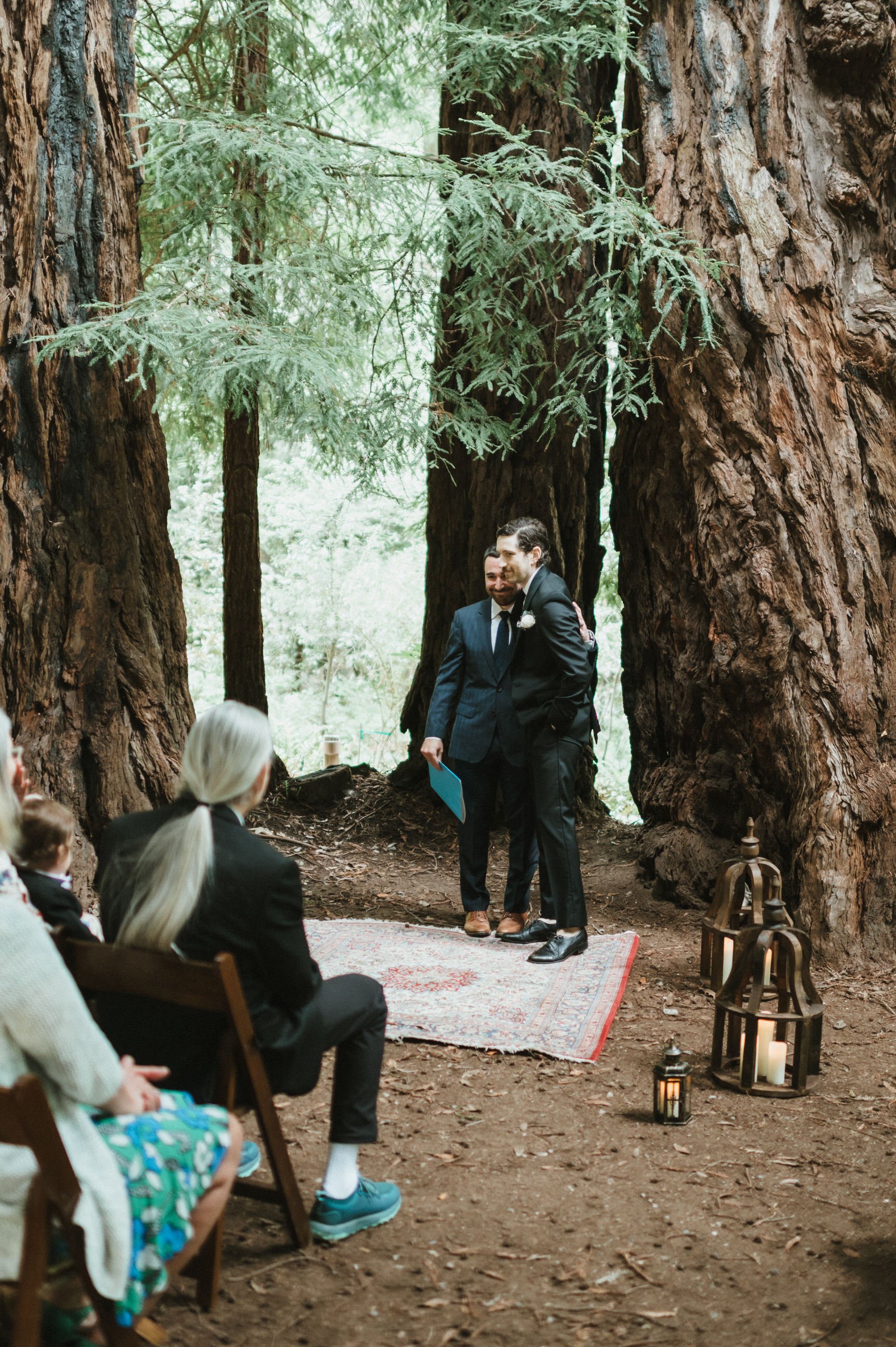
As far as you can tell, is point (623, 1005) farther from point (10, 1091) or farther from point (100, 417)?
point (100, 417)

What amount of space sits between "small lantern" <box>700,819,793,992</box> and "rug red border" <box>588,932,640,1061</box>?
0.39m

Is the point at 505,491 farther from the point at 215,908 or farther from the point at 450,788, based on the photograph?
the point at 215,908

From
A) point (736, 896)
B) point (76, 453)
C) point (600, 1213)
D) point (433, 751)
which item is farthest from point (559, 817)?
point (76, 453)

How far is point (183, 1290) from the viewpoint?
2.62 metres

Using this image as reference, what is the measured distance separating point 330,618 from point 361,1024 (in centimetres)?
1079

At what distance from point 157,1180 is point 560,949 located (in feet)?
10.8

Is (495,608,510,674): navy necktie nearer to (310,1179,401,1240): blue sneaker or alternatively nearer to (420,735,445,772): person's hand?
(420,735,445,772): person's hand

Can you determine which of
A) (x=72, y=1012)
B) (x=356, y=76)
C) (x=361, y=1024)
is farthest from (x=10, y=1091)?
(x=356, y=76)

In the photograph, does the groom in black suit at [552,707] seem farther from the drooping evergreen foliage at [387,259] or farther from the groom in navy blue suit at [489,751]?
the drooping evergreen foliage at [387,259]

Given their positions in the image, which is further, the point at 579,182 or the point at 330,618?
the point at 330,618

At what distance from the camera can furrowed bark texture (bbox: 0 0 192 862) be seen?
17.0 feet

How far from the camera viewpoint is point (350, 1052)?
283 cm

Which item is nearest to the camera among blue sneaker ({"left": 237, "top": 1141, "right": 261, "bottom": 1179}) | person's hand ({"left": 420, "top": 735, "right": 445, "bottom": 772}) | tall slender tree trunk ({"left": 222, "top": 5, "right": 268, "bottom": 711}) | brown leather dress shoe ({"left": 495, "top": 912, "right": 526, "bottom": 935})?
blue sneaker ({"left": 237, "top": 1141, "right": 261, "bottom": 1179})

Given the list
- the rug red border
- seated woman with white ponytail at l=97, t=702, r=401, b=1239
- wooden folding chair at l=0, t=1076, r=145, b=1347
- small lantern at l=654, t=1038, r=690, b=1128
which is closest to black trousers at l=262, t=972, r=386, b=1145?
seated woman with white ponytail at l=97, t=702, r=401, b=1239
